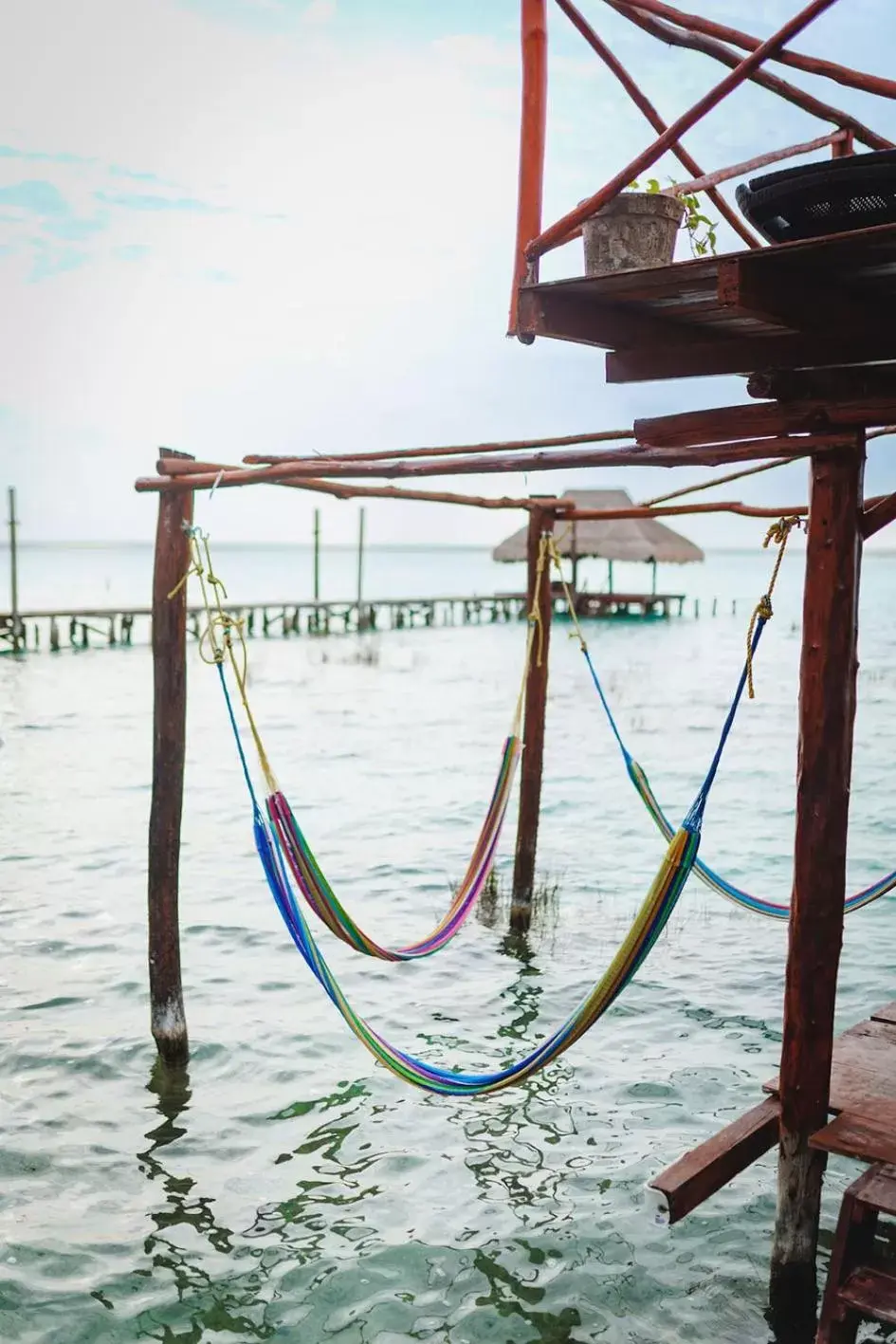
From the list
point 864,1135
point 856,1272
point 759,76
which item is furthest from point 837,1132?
point 759,76

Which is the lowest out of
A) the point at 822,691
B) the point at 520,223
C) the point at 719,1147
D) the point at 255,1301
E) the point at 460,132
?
the point at 255,1301

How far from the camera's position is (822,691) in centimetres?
298

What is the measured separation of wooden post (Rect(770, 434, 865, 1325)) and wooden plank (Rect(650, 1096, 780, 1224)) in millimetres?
146

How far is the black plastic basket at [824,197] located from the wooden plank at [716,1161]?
2.18 meters

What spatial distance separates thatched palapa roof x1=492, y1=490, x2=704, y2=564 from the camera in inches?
1079

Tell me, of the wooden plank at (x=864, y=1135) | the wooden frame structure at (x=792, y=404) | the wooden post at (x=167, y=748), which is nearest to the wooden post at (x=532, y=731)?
the wooden post at (x=167, y=748)

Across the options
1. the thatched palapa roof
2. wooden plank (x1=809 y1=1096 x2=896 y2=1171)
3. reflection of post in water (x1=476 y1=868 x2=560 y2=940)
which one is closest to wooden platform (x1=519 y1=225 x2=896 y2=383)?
wooden plank (x1=809 y1=1096 x2=896 y2=1171)

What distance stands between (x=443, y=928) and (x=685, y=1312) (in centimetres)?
178

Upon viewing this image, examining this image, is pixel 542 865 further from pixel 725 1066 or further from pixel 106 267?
pixel 106 267

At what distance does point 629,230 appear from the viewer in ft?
9.32

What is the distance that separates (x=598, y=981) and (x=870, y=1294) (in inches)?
39.9

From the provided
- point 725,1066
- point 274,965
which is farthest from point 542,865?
point 725,1066

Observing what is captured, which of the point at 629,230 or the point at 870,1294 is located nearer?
the point at 870,1294

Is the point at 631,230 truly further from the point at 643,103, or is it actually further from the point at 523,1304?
the point at 523,1304
